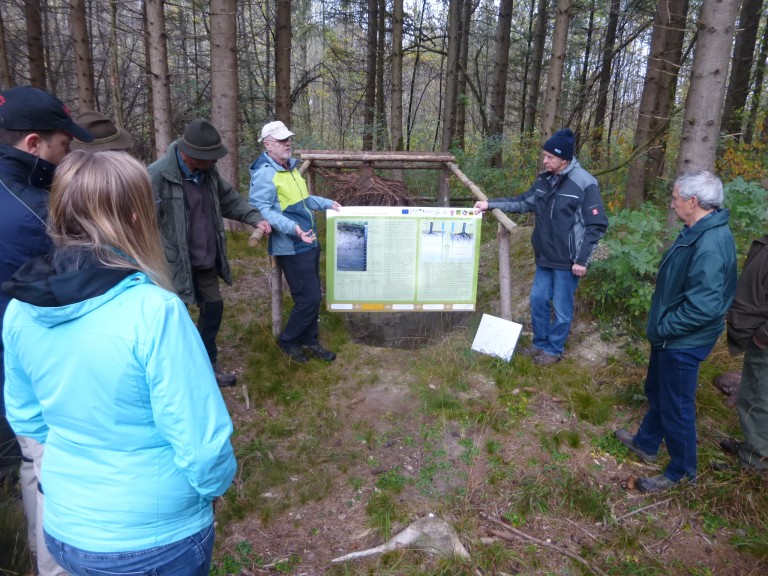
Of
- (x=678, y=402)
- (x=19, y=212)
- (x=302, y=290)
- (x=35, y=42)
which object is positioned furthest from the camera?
(x=35, y=42)

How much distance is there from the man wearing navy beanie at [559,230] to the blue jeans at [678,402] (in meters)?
1.09

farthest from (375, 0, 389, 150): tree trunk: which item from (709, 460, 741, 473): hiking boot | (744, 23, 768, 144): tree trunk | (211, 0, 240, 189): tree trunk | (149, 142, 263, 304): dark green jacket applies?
(709, 460, 741, 473): hiking boot

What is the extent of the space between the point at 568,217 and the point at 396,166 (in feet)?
8.27

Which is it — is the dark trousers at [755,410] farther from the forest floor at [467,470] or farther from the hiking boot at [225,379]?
the hiking boot at [225,379]

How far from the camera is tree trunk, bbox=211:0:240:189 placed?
6395 millimetres

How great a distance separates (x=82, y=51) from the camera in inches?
356

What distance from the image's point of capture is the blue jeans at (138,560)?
1.46m

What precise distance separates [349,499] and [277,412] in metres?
1.14

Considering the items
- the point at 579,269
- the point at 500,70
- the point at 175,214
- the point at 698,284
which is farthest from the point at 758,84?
the point at 175,214

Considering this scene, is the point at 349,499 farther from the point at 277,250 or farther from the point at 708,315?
the point at 708,315

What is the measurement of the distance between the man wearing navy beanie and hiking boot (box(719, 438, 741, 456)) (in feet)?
4.49

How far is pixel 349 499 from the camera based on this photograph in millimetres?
3305

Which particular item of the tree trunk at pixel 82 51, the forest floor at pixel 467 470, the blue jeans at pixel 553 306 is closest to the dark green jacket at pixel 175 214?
the forest floor at pixel 467 470

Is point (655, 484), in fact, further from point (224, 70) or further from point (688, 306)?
point (224, 70)
